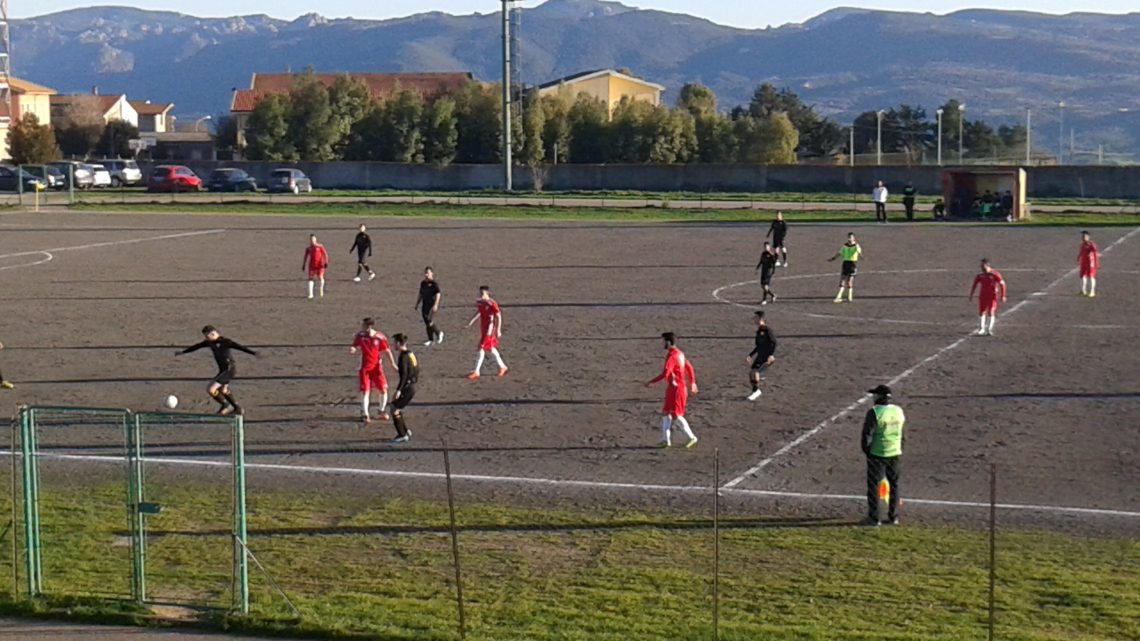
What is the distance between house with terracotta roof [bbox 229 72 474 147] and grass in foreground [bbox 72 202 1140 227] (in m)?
30.3

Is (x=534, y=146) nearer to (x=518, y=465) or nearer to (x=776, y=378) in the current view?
(x=776, y=378)

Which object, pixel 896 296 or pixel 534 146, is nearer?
pixel 896 296

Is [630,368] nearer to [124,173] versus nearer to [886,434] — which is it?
[886,434]

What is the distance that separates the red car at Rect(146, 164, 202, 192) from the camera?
8638cm

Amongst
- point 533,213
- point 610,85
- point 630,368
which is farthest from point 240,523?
point 610,85

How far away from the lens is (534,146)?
101 m

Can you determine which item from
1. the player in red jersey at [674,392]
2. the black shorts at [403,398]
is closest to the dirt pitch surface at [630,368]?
the player in red jersey at [674,392]

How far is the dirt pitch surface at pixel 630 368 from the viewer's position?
64.3ft

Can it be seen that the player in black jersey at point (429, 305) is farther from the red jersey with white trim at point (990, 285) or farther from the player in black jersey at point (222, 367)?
the red jersey with white trim at point (990, 285)

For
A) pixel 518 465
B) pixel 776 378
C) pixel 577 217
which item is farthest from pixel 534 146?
pixel 518 465

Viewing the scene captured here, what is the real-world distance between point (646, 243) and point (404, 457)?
3523 centimetres

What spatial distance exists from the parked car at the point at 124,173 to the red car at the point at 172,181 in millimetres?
7229

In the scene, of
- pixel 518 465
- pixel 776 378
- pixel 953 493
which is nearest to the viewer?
pixel 953 493

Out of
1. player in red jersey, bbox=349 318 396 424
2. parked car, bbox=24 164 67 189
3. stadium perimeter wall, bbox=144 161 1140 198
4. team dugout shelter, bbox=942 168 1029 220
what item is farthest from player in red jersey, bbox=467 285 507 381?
parked car, bbox=24 164 67 189
